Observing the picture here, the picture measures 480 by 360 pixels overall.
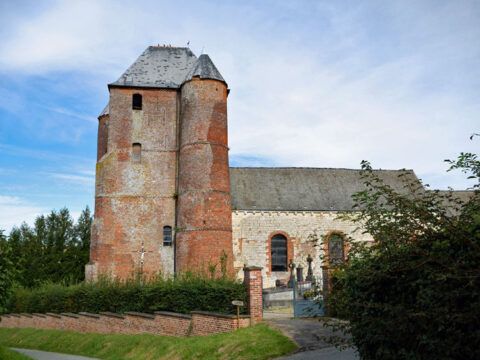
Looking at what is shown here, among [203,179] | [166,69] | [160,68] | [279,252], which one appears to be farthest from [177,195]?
[160,68]

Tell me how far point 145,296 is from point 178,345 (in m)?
3.72

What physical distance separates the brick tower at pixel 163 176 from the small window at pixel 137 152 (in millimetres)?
52

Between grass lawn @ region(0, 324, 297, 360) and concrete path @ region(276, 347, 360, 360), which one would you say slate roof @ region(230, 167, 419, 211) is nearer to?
grass lawn @ region(0, 324, 297, 360)

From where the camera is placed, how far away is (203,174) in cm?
2120

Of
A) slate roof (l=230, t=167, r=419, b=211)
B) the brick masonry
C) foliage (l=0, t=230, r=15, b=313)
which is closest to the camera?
foliage (l=0, t=230, r=15, b=313)

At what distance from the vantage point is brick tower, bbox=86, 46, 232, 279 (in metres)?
20.9

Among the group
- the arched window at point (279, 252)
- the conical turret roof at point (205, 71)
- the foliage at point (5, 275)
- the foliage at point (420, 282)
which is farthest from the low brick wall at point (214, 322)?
the conical turret roof at point (205, 71)

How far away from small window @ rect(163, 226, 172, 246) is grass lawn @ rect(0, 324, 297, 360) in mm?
6007

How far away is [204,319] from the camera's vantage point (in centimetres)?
1290

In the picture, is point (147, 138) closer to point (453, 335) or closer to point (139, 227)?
point (139, 227)

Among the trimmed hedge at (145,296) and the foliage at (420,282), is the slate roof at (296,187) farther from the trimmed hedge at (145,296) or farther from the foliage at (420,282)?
the foliage at (420,282)

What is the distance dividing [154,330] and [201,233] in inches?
256

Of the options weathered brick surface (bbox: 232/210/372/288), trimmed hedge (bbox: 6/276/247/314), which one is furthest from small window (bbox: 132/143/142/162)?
trimmed hedge (bbox: 6/276/247/314)

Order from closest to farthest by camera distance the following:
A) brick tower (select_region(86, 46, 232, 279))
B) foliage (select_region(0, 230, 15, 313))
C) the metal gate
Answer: foliage (select_region(0, 230, 15, 313)) < the metal gate < brick tower (select_region(86, 46, 232, 279))
